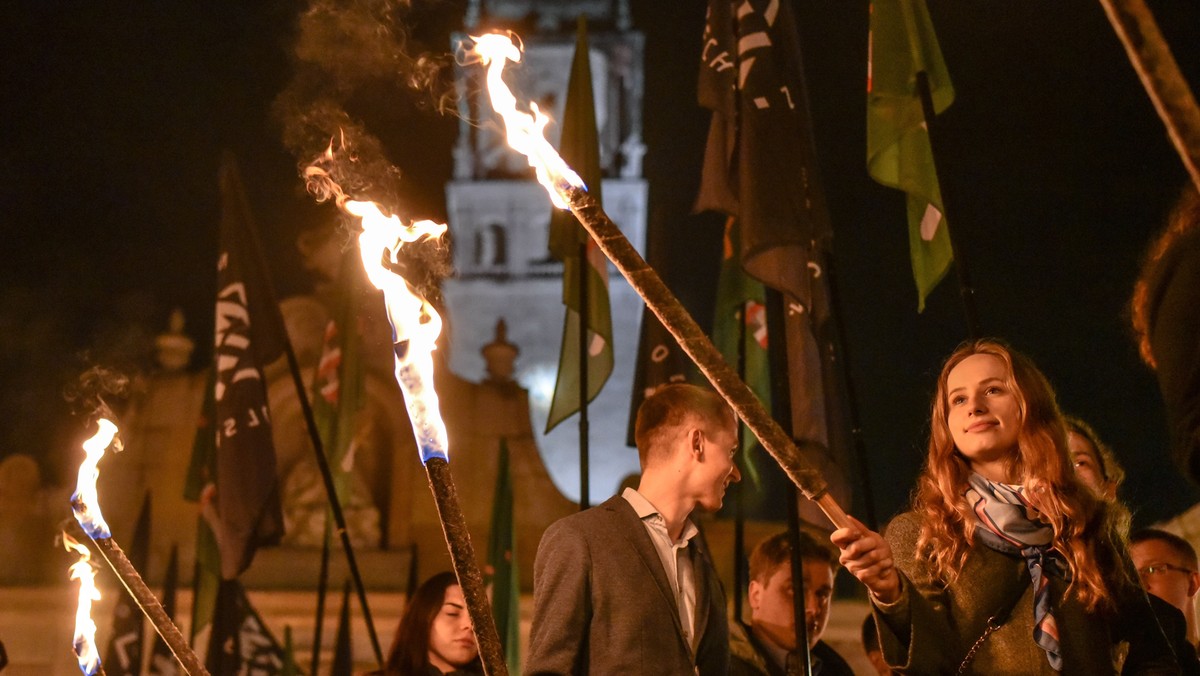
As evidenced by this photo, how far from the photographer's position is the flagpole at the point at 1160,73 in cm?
158

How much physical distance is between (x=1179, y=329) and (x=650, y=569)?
156 cm

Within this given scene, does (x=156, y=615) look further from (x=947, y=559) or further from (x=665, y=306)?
(x=947, y=559)

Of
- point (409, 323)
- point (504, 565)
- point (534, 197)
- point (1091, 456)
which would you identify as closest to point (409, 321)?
point (409, 323)

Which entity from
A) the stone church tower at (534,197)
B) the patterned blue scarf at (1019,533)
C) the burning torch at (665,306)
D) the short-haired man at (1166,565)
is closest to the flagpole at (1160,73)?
the burning torch at (665,306)

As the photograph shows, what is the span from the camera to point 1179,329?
8.02ft

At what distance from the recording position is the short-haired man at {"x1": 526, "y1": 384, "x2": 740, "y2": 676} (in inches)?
130

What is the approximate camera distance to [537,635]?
3.30 meters

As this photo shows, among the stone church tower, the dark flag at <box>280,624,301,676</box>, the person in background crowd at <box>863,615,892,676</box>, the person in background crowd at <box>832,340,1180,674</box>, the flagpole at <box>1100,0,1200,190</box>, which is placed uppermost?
the stone church tower

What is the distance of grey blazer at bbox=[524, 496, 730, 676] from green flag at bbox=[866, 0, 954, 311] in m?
2.67

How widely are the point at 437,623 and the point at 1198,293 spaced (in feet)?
10.6

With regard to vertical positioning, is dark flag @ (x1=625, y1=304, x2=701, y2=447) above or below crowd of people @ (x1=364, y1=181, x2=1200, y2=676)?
above

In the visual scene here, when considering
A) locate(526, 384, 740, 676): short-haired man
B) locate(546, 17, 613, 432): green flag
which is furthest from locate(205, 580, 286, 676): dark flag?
locate(526, 384, 740, 676): short-haired man

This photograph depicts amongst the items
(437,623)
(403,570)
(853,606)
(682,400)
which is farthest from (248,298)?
(403,570)

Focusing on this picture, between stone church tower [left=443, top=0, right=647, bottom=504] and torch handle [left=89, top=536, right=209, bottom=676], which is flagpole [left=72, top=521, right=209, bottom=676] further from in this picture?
stone church tower [left=443, top=0, right=647, bottom=504]
